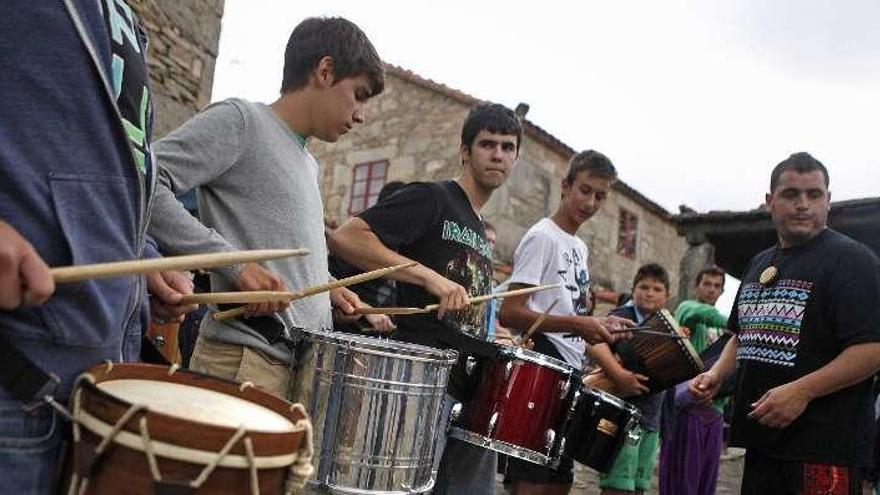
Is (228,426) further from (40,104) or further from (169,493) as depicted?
(40,104)

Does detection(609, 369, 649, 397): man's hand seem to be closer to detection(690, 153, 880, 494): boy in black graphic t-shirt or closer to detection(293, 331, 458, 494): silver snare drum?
detection(690, 153, 880, 494): boy in black graphic t-shirt

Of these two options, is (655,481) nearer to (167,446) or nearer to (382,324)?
(382,324)

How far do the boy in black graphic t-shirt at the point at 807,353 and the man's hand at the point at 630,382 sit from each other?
0.96m

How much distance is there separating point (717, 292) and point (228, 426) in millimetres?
6049

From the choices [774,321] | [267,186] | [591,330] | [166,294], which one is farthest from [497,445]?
[166,294]

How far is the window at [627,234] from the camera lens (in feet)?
64.1

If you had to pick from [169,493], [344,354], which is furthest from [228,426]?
[344,354]

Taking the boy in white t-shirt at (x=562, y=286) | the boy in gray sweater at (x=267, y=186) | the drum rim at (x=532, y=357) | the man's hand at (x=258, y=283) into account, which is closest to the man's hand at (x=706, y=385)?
the boy in white t-shirt at (x=562, y=286)

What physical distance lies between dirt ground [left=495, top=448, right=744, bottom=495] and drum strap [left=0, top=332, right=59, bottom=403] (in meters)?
4.82

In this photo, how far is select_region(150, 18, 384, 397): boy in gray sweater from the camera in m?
2.02

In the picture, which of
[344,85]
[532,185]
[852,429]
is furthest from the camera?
[532,185]

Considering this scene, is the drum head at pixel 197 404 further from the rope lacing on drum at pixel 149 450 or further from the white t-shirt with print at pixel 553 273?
the white t-shirt with print at pixel 553 273

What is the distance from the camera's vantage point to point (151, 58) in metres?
7.16

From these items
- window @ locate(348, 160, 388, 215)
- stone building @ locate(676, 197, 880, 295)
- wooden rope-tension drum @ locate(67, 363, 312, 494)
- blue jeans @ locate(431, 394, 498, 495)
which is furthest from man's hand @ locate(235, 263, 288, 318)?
window @ locate(348, 160, 388, 215)
